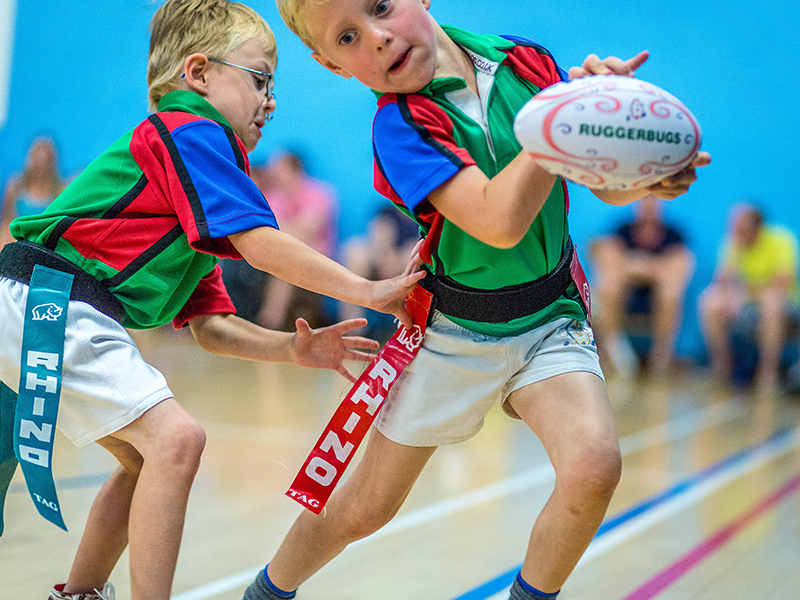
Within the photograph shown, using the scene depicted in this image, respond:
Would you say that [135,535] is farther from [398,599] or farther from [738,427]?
[738,427]

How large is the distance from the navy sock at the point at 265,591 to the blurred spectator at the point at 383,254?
4.42m

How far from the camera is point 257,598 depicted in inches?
70.2

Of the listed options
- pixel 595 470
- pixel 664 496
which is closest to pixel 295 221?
pixel 664 496

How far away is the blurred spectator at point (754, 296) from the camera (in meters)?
6.00

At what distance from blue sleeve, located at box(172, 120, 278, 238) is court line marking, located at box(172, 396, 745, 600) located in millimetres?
987

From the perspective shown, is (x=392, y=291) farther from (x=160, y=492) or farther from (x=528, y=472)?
(x=528, y=472)

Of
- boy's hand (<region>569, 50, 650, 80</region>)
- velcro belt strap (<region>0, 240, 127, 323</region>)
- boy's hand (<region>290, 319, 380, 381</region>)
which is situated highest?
boy's hand (<region>569, 50, 650, 80</region>)

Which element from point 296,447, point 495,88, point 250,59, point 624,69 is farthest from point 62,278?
point 296,447

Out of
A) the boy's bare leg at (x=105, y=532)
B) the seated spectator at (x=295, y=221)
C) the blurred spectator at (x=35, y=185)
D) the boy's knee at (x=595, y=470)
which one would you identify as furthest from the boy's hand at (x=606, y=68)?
the seated spectator at (x=295, y=221)

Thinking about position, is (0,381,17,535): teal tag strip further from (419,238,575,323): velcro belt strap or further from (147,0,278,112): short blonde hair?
(419,238,575,323): velcro belt strap

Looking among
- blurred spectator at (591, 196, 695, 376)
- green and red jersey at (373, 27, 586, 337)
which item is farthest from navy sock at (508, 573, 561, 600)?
blurred spectator at (591, 196, 695, 376)

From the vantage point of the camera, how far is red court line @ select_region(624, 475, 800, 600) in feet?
6.86

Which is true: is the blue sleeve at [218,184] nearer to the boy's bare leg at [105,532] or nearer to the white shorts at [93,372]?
the white shorts at [93,372]

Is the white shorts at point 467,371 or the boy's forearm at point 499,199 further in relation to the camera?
the white shorts at point 467,371
